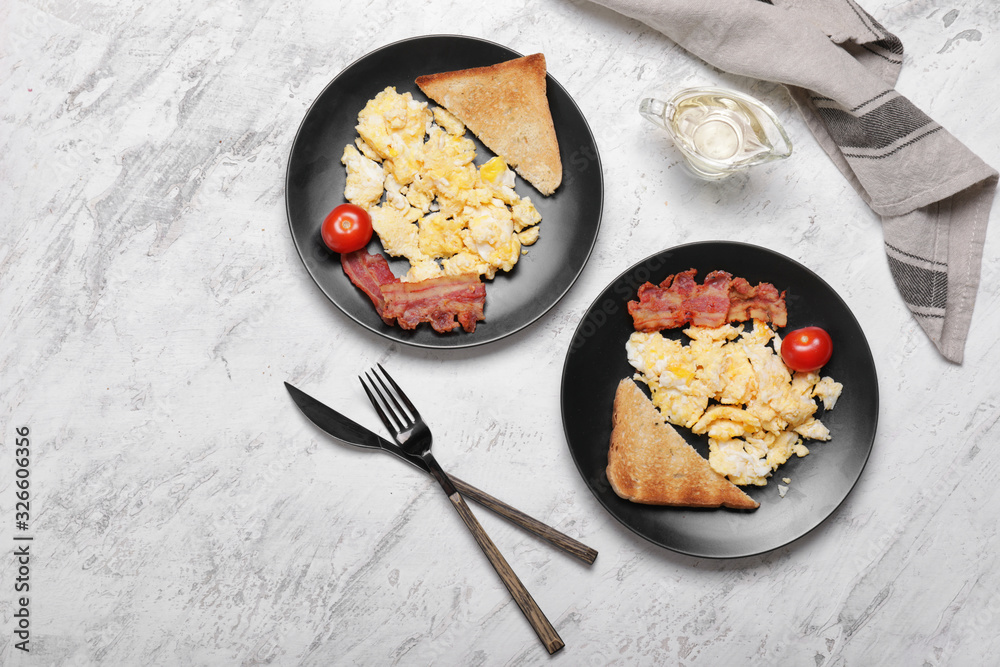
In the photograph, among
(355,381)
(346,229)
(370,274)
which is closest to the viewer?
(346,229)

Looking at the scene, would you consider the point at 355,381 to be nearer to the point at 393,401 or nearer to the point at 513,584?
the point at 393,401

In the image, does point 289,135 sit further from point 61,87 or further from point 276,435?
point 276,435

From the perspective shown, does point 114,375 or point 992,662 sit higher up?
point 114,375

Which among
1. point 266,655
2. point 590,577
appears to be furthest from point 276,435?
point 590,577

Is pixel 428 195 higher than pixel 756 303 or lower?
higher

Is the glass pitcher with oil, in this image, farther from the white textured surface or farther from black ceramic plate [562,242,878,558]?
black ceramic plate [562,242,878,558]

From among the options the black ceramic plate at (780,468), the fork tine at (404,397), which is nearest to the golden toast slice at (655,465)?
the black ceramic plate at (780,468)

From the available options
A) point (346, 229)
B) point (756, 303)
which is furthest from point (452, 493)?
point (756, 303)
